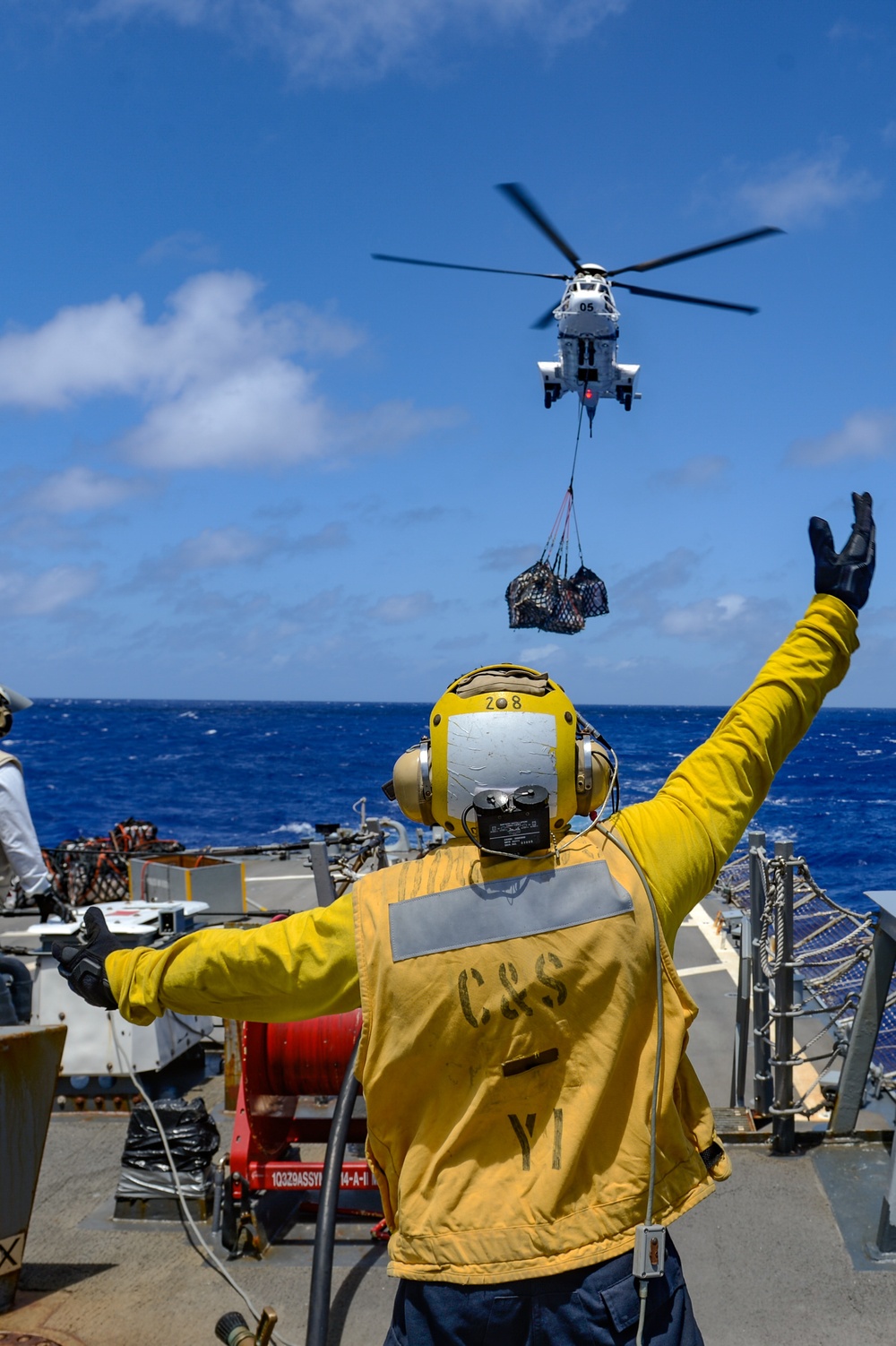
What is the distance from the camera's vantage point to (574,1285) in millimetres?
2146

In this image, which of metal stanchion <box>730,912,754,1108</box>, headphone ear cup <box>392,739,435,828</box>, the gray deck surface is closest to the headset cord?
headphone ear cup <box>392,739,435,828</box>

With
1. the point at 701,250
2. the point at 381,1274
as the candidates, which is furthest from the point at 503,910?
the point at 701,250

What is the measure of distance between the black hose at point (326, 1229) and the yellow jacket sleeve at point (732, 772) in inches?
55.1

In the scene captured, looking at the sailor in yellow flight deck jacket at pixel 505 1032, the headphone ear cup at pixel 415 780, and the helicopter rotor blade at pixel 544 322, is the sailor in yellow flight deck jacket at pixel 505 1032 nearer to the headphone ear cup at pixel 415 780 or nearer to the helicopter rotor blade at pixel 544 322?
the headphone ear cup at pixel 415 780

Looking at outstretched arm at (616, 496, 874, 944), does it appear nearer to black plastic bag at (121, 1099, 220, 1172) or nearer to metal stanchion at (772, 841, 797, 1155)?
metal stanchion at (772, 841, 797, 1155)

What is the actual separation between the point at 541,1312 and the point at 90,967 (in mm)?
1262

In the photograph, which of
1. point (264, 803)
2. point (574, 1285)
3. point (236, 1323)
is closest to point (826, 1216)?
point (236, 1323)

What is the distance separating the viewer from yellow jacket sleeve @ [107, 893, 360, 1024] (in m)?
2.21

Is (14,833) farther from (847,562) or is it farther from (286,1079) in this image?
(847,562)

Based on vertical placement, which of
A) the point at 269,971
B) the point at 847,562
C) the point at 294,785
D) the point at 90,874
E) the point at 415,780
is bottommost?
the point at 294,785

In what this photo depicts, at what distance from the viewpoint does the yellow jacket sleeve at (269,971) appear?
2.21 metres

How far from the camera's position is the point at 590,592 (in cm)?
1988

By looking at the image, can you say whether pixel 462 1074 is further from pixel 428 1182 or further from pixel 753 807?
pixel 753 807

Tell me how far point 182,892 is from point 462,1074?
36.0ft
